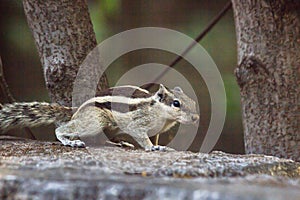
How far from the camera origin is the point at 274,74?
1936mm

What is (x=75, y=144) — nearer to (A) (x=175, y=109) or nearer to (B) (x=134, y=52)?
(A) (x=175, y=109)

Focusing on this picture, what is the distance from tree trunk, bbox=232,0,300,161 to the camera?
1937 mm

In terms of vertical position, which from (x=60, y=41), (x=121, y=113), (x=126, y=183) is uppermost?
(x=60, y=41)

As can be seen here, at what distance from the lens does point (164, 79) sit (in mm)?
2775

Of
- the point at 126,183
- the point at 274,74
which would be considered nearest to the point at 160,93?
the point at 274,74

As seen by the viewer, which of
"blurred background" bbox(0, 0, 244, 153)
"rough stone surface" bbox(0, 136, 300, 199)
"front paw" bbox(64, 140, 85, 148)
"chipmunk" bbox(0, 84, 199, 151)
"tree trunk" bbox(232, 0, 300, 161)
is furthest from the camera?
"blurred background" bbox(0, 0, 244, 153)

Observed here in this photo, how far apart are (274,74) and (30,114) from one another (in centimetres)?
78

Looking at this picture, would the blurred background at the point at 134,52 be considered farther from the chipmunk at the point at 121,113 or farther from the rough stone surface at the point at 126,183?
the rough stone surface at the point at 126,183

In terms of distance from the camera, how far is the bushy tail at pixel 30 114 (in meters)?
1.89

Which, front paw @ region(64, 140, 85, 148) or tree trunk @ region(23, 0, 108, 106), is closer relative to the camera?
front paw @ region(64, 140, 85, 148)

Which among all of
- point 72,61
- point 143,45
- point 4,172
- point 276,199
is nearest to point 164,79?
point 143,45

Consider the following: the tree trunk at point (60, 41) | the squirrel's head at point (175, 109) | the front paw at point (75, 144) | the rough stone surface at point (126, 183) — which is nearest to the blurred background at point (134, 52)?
the tree trunk at point (60, 41)

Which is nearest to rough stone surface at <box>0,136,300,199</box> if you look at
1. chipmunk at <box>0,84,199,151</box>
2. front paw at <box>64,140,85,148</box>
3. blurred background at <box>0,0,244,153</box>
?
front paw at <box>64,140,85,148</box>

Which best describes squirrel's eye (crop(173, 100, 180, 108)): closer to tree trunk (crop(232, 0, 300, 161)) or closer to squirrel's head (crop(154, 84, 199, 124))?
squirrel's head (crop(154, 84, 199, 124))
